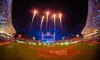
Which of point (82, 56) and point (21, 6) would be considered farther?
point (21, 6)

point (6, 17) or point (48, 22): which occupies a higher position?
point (6, 17)

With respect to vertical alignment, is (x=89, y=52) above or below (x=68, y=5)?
below

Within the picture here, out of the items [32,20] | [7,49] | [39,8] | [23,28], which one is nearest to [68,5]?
[39,8]

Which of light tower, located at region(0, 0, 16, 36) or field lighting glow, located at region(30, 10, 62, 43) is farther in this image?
field lighting glow, located at region(30, 10, 62, 43)

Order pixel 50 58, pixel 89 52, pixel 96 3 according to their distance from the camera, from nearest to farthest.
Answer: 1. pixel 50 58
2. pixel 89 52
3. pixel 96 3

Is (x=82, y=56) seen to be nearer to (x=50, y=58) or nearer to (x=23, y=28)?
(x=50, y=58)

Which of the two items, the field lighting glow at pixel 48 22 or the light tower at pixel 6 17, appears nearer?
A: the light tower at pixel 6 17

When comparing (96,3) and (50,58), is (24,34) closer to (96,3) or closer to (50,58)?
(96,3)

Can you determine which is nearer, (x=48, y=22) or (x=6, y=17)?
(x=6, y=17)

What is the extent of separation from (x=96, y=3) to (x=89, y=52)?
540 centimetres

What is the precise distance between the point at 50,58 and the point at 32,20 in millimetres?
8212

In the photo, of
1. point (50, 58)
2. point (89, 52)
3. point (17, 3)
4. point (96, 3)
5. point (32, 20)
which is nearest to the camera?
point (50, 58)

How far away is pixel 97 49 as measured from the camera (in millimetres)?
7562

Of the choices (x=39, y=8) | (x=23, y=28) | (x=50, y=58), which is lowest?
(x=50, y=58)
